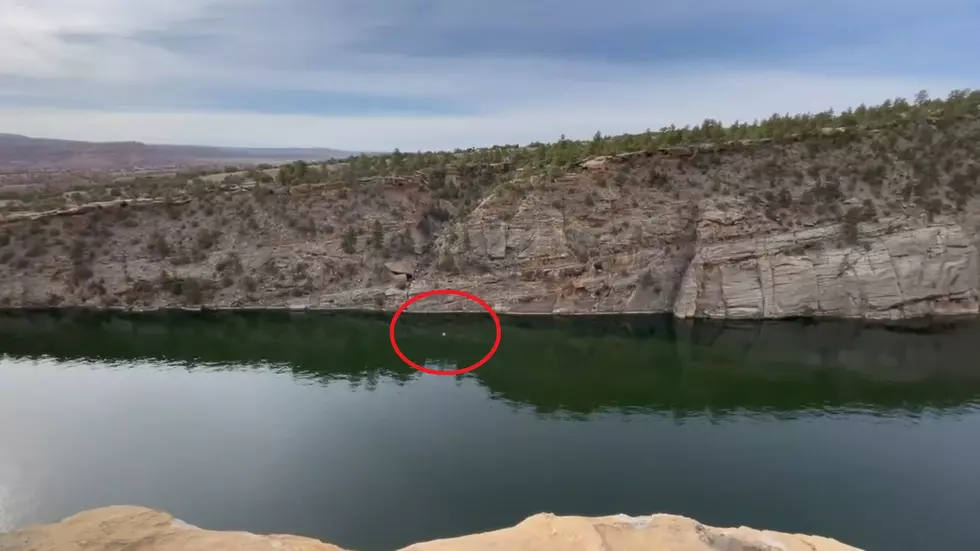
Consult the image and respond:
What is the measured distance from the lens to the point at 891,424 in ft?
56.7

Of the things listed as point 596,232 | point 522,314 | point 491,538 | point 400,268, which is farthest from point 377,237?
point 491,538

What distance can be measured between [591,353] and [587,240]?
6184 millimetres

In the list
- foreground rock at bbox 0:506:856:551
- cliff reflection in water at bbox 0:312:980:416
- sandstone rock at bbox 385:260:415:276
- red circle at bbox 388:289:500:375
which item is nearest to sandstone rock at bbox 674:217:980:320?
cliff reflection in water at bbox 0:312:980:416

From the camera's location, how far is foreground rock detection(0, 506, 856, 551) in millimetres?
8398

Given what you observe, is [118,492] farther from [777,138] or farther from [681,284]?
[777,138]

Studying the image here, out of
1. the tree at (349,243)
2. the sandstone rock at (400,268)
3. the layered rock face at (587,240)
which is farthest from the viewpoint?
the tree at (349,243)

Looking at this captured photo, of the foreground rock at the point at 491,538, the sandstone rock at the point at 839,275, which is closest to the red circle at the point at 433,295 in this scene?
the sandstone rock at the point at 839,275

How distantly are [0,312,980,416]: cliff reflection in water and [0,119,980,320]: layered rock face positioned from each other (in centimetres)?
129

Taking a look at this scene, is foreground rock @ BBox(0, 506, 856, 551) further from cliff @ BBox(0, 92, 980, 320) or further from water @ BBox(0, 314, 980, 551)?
cliff @ BBox(0, 92, 980, 320)

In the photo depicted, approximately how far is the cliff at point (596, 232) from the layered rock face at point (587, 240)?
2.7 inches

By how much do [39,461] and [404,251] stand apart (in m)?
17.7

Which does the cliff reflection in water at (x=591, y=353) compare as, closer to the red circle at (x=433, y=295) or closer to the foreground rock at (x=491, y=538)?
the red circle at (x=433, y=295)

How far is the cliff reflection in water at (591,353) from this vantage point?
1973 cm

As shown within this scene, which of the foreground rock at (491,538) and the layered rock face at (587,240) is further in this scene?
the layered rock face at (587,240)
